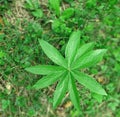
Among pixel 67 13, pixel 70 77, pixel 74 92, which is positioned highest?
pixel 67 13

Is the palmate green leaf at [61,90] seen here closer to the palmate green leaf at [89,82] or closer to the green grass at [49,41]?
the palmate green leaf at [89,82]

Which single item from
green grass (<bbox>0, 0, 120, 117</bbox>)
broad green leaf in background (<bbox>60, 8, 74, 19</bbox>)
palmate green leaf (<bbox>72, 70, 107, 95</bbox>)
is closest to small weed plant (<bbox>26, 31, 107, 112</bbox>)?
palmate green leaf (<bbox>72, 70, 107, 95</bbox>)

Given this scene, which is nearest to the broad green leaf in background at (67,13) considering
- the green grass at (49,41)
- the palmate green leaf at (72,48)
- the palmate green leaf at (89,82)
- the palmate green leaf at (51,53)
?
the green grass at (49,41)

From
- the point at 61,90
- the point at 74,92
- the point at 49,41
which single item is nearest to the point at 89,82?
the point at 74,92

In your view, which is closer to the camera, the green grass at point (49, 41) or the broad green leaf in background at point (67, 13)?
the green grass at point (49, 41)

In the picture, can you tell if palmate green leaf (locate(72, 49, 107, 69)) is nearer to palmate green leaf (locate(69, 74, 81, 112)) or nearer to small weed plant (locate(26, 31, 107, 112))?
small weed plant (locate(26, 31, 107, 112))

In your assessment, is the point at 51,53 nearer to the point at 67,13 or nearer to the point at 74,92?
the point at 74,92

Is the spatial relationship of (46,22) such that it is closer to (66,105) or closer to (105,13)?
(105,13)

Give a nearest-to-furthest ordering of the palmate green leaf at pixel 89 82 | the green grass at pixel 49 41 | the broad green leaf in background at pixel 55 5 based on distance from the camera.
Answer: the palmate green leaf at pixel 89 82 → the green grass at pixel 49 41 → the broad green leaf in background at pixel 55 5

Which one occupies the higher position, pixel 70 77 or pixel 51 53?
pixel 51 53
